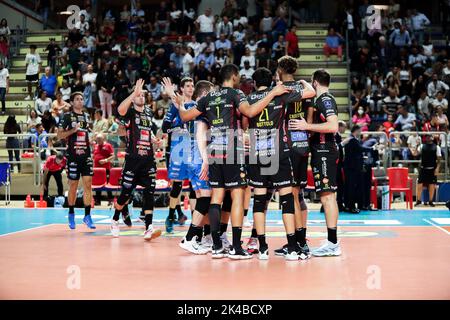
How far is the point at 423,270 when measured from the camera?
7086mm

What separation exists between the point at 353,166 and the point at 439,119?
5.32 m

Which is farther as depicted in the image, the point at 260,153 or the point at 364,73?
the point at 364,73

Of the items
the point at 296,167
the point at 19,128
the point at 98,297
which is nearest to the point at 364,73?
the point at 19,128

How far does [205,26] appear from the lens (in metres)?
25.0

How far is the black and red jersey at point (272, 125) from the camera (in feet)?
26.1

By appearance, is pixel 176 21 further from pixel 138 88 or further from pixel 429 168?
pixel 138 88

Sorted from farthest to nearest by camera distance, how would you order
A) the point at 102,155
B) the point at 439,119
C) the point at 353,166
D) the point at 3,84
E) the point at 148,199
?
the point at 3,84 → the point at 439,119 → the point at 102,155 → the point at 353,166 → the point at 148,199

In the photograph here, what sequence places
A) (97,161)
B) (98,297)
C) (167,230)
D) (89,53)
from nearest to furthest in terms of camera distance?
(98,297) < (167,230) < (97,161) < (89,53)

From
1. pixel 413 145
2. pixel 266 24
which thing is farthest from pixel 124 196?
pixel 266 24

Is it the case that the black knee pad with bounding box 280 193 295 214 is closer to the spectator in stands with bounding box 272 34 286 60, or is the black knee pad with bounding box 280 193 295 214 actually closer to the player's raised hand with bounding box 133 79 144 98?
the player's raised hand with bounding box 133 79 144 98

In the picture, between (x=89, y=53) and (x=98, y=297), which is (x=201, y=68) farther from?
(x=98, y=297)
